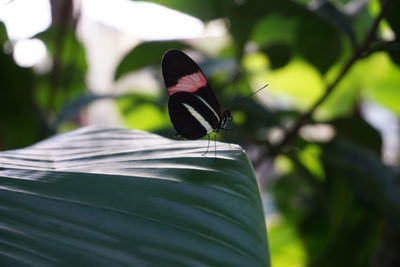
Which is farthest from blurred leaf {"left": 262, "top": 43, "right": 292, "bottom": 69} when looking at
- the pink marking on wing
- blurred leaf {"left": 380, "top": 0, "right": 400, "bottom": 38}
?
the pink marking on wing

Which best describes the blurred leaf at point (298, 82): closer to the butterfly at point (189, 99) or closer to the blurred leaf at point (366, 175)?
the blurred leaf at point (366, 175)

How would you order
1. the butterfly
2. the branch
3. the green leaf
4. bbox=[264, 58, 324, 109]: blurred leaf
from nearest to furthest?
the green leaf < the butterfly < the branch < bbox=[264, 58, 324, 109]: blurred leaf

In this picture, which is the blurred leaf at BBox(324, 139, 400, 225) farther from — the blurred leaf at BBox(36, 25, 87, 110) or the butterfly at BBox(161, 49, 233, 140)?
the blurred leaf at BBox(36, 25, 87, 110)

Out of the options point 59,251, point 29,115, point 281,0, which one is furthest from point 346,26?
point 59,251

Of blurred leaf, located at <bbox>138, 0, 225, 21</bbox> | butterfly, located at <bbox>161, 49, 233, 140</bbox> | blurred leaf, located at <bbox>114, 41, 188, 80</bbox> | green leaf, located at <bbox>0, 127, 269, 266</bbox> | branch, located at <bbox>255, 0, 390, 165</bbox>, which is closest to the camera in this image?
green leaf, located at <bbox>0, 127, 269, 266</bbox>

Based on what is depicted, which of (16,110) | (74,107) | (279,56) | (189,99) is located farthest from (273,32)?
(189,99)

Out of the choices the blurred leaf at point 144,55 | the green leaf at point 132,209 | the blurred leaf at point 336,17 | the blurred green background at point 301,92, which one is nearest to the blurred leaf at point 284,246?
the blurred green background at point 301,92

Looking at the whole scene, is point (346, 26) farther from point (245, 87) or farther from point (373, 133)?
point (245, 87)

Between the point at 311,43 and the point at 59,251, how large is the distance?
3.24ft

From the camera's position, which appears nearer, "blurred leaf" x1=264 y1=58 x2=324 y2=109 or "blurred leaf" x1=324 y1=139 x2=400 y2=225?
"blurred leaf" x1=324 y1=139 x2=400 y2=225

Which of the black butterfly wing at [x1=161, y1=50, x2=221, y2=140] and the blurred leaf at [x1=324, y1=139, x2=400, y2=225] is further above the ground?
the black butterfly wing at [x1=161, y1=50, x2=221, y2=140]

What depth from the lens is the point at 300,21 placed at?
118cm

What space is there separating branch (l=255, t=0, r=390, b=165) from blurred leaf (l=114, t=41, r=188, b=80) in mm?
331

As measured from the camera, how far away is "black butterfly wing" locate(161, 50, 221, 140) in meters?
0.57
